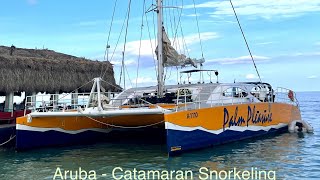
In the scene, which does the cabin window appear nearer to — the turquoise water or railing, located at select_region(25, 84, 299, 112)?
railing, located at select_region(25, 84, 299, 112)

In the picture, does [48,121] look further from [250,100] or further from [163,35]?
[250,100]

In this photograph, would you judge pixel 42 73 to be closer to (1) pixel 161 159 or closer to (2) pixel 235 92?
(2) pixel 235 92

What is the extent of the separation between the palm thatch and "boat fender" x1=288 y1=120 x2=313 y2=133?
8063 millimetres

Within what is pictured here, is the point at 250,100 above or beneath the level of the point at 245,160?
above

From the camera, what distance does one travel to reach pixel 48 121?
1401 centimetres

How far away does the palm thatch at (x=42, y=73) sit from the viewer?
725 inches

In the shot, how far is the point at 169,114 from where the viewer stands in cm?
1114

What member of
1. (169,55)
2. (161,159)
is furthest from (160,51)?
(161,159)

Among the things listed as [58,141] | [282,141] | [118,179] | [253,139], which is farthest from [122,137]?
[118,179]

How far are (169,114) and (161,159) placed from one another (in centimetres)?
145

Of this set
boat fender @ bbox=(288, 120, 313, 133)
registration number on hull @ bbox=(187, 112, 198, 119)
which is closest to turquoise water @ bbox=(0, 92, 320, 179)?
registration number on hull @ bbox=(187, 112, 198, 119)

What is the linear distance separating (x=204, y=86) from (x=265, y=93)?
296cm

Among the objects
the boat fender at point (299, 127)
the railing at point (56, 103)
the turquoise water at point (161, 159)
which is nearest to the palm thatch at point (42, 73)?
the railing at point (56, 103)

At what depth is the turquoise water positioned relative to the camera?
10.4 m
